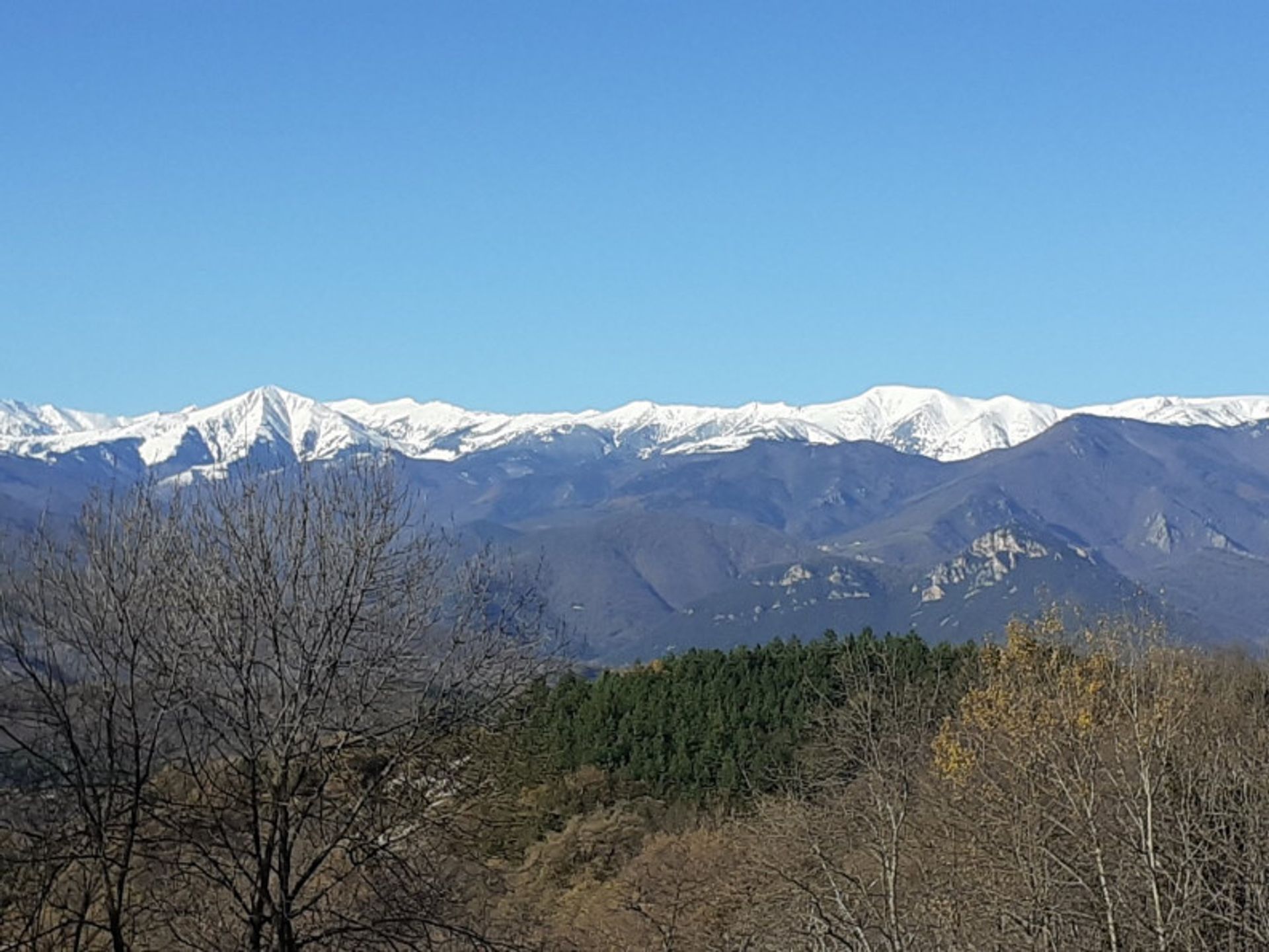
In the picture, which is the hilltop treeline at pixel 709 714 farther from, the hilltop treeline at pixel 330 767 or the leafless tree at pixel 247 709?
the leafless tree at pixel 247 709

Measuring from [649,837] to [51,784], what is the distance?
34.3 m

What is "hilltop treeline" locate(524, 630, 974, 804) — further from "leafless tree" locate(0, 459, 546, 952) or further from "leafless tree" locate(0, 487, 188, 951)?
"leafless tree" locate(0, 487, 188, 951)

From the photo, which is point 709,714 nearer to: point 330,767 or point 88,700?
point 330,767

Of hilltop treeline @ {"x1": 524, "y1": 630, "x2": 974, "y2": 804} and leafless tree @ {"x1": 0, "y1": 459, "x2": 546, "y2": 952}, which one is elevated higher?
leafless tree @ {"x1": 0, "y1": 459, "x2": 546, "y2": 952}

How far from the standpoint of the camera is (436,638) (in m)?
14.6

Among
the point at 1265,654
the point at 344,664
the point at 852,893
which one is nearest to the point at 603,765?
the point at 1265,654

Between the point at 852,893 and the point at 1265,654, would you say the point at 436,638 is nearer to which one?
the point at 852,893

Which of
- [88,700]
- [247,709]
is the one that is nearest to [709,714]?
[247,709]

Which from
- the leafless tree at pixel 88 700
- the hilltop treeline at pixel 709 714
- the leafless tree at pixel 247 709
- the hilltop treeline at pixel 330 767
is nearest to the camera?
the leafless tree at pixel 88 700

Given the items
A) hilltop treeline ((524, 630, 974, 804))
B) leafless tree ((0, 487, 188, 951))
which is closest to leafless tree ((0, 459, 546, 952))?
leafless tree ((0, 487, 188, 951))

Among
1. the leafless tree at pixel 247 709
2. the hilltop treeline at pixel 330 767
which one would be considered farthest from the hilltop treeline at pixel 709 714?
the leafless tree at pixel 247 709

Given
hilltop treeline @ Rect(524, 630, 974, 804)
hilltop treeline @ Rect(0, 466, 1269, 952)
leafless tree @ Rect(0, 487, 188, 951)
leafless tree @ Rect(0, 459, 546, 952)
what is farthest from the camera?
hilltop treeline @ Rect(524, 630, 974, 804)

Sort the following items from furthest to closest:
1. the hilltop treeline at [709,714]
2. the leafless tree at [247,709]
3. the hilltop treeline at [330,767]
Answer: the hilltop treeline at [709,714], the hilltop treeline at [330,767], the leafless tree at [247,709]

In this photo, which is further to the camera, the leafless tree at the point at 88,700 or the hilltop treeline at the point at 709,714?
the hilltop treeline at the point at 709,714
